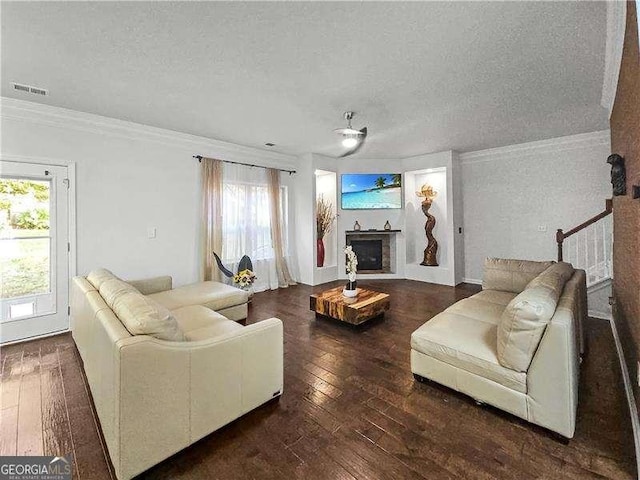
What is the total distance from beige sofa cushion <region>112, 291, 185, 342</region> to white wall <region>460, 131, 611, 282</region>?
5550 millimetres

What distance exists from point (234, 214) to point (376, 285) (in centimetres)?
302

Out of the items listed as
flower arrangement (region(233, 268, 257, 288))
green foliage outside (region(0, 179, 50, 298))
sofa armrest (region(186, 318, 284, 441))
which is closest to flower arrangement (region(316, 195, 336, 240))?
flower arrangement (region(233, 268, 257, 288))

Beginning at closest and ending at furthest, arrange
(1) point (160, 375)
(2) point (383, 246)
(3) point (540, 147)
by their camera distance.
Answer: (1) point (160, 375), (3) point (540, 147), (2) point (383, 246)

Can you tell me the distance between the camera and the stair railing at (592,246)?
11.7ft

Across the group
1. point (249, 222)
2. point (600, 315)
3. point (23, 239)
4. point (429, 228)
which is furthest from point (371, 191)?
point (23, 239)

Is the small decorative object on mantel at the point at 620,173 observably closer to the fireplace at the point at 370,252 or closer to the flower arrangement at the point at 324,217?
the fireplace at the point at 370,252

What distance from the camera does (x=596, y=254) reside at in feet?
12.3

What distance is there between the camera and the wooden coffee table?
3180 mm

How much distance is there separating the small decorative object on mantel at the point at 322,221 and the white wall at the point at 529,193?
2.78m

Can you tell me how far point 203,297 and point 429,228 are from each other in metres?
4.60

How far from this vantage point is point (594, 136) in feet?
13.9

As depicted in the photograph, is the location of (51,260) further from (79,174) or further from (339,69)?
(339,69)

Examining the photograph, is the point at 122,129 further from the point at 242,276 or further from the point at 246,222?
the point at 242,276

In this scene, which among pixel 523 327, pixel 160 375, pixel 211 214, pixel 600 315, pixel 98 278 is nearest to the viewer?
pixel 160 375
